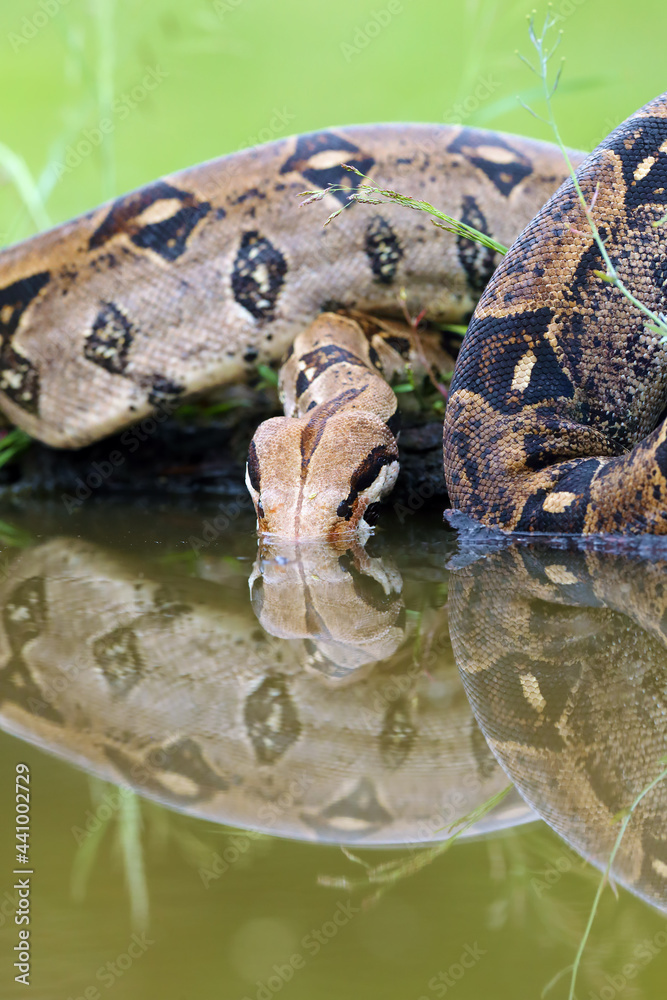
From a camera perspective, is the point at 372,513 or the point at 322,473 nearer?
the point at 322,473

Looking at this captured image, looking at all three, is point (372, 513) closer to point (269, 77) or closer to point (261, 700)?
point (261, 700)

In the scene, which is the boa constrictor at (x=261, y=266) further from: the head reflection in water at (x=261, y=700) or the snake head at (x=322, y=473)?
the head reflection in water at (x=261, y=700)

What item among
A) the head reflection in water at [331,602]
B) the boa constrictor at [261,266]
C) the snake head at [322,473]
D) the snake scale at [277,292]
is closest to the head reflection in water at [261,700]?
the head reflection in water at [331,602]

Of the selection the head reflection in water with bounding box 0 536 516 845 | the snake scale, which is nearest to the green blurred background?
the snake scale

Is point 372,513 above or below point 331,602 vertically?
below

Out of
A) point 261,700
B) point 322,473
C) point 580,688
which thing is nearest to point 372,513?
point 322,473

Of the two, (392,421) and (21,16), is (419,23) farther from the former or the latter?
(392,421)
